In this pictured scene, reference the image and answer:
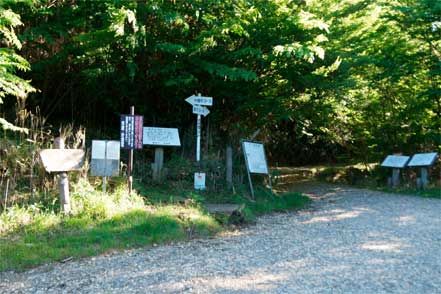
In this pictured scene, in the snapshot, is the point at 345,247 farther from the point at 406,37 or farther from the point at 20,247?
the point at 406,37

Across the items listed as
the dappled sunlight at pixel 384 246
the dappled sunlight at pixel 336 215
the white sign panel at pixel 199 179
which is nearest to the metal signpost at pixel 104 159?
the white sign panel at pixel 199 179

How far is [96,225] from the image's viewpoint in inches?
274

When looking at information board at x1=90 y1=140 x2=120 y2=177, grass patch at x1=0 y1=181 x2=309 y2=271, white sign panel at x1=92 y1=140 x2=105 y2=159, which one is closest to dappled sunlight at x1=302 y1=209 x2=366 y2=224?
grass patch at x1=0 y1=181 x2=309 y2=271

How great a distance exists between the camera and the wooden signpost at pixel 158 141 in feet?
32.6

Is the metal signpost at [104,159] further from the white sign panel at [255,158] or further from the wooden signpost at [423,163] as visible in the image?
the wooden signpost at [423,163]

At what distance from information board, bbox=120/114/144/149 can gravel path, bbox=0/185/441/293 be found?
8.55 ft

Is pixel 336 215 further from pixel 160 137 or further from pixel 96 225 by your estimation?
pixel 96 225

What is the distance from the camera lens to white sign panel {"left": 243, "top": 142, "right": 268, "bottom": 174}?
35.1ft

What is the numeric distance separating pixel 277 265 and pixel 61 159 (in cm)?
401

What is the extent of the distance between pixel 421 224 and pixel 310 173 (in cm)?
829

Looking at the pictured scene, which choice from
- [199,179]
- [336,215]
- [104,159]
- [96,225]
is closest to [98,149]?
[104,159]

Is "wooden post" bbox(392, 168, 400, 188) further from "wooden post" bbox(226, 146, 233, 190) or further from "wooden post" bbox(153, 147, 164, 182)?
"wooden post" bbox(153, 147, 164, 182)

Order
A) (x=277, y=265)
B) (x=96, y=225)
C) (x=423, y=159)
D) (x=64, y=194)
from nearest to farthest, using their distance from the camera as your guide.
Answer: (x=277, y=265) < (x=96, y=225) < (x=64, y=194) < (x=423, y=159)

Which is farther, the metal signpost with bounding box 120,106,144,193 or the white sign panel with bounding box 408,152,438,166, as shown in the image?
the white sign panel with bounding box 408,152,438,166
